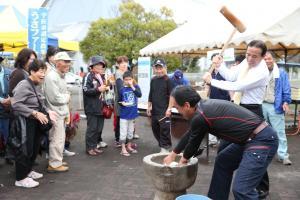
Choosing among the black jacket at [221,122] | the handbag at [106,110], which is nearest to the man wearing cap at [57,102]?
the handbag at [106,110]

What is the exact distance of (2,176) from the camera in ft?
18.4

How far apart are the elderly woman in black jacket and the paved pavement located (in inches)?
9.5

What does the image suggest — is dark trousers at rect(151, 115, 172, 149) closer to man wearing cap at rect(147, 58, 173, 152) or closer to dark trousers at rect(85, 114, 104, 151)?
man wearing cap at rect(147, 58, 173, 152)

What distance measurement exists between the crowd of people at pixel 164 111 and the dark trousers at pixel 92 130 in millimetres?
18

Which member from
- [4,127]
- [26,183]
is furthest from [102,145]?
[26,183]

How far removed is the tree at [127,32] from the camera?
771 inches

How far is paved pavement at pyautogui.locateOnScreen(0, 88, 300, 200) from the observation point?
16.0ft

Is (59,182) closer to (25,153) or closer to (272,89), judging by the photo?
(25,153)

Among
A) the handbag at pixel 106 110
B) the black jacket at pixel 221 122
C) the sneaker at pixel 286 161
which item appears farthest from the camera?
the handbag at pixel 106 110

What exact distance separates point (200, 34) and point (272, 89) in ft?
14.0

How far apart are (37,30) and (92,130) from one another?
2.88m

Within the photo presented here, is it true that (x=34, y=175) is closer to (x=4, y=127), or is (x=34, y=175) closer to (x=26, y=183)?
(x=26, y=183)

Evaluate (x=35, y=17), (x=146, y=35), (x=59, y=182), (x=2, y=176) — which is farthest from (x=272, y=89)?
(x=146, y=35)

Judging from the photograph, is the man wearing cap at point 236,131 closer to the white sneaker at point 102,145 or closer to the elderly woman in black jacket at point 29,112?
the elderly woman in black jacket at point 29,112
